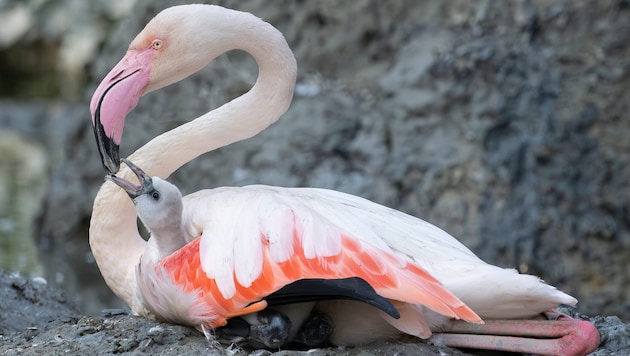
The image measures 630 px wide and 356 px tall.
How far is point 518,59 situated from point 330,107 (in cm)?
133

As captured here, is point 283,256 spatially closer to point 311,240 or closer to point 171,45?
point 311,240

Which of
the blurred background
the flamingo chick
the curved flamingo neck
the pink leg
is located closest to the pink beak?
the curved flamingo neck

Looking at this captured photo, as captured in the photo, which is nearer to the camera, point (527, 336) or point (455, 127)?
point (527, 336)

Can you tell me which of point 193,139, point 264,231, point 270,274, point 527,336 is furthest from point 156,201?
point 527,336

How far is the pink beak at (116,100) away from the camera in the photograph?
3779mm

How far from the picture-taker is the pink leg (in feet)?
10.5

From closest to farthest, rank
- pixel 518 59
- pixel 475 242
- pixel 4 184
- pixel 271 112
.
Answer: pixel 271 112 → pixel 475 242 → pixel 518 59 → pixel 4 184

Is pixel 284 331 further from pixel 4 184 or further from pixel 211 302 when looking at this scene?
pixel 4 184

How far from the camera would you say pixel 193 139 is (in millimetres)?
4066

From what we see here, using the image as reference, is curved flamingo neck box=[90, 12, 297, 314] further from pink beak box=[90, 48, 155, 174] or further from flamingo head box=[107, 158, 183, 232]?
flamingo head box=[107, 158, 183, 232]

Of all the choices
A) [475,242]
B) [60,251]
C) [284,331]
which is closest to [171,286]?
[284,331]

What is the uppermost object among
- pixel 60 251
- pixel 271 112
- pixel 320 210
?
pixel 271 112

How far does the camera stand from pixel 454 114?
6785 mm

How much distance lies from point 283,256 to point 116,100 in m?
1.00
